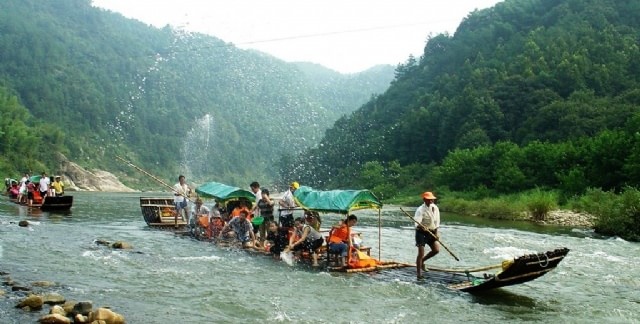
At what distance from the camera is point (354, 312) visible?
13.8 meters

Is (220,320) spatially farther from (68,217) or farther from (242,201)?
(68,217)

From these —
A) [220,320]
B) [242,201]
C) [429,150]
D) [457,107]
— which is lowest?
[220,320]

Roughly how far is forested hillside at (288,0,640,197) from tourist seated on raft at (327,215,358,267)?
34.9 meters

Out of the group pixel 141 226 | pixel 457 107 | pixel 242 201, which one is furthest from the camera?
pixel 457 107

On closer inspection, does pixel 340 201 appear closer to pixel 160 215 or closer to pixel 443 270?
pixel 443 270

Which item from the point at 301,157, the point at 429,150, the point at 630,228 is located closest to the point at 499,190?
the point at 630,228

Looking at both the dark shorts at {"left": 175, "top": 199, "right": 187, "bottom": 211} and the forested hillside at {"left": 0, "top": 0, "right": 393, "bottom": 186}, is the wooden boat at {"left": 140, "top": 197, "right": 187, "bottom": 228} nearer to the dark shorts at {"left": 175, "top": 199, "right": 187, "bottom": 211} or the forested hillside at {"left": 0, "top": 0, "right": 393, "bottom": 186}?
the dark shorts at {"left": 175, "top": 199, "right": 187, "bottom": 211}

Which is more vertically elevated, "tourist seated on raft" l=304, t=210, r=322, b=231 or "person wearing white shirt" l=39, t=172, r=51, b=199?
"person wearing white shirt" l=39, t=172, r=51, b=199

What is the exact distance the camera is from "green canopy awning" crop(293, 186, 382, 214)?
18.6m

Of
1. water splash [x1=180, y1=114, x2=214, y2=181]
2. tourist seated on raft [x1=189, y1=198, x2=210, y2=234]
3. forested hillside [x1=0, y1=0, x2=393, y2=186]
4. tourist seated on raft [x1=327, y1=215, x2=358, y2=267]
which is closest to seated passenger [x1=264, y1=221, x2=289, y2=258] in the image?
tourist seated on raft [x1=327, y1=215, x2=358, y2=267]

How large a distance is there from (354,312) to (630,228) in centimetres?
2470

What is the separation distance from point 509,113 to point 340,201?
72.3 m

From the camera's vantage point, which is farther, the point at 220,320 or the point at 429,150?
the point at 429,150

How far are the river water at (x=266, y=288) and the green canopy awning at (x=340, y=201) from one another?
2010 millimetres
